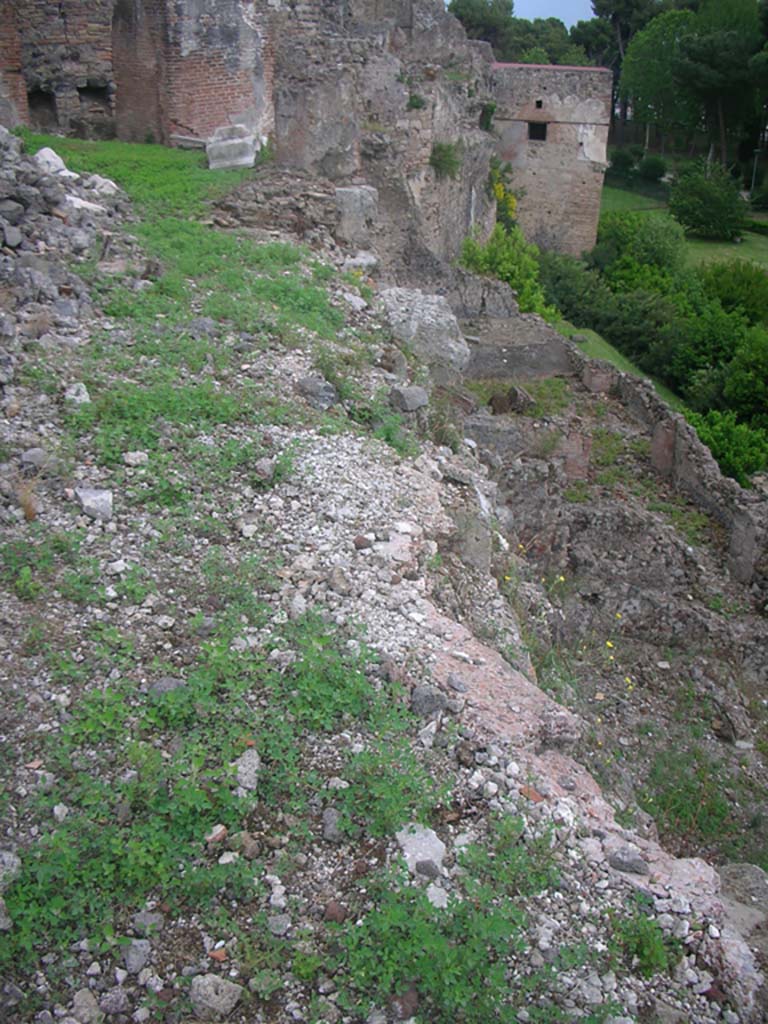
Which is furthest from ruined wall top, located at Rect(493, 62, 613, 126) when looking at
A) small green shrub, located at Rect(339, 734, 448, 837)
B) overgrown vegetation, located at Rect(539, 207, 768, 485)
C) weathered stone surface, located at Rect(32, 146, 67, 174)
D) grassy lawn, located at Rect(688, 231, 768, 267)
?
small green shrub, located at Rect(339, 734, 448, 837)

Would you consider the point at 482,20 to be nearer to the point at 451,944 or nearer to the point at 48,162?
the point at 48,162

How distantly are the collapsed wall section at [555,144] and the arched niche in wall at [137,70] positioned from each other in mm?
13486

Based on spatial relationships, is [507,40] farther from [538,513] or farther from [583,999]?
[583,999]

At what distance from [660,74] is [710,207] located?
33.5 ft

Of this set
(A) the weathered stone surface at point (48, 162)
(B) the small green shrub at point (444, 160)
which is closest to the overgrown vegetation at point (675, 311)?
(B) the small green shrub at point (444, 160)

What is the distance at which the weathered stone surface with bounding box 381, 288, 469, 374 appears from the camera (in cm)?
823

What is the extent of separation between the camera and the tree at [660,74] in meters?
37.8

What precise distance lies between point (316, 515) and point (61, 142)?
866 centimetres

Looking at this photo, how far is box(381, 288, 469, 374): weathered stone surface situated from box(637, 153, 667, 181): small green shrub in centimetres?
3173

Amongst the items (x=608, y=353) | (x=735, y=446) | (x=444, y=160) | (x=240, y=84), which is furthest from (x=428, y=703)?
(x=608, y=353)

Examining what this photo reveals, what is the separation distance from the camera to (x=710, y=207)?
31172 millimetres

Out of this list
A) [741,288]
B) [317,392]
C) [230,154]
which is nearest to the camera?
[317,392]

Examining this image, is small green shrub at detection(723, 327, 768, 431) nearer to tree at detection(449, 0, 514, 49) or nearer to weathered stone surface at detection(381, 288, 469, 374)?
weathered stone surface at detection(381, 288, 469, 374)

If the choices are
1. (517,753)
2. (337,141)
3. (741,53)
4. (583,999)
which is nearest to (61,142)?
(337,141)
